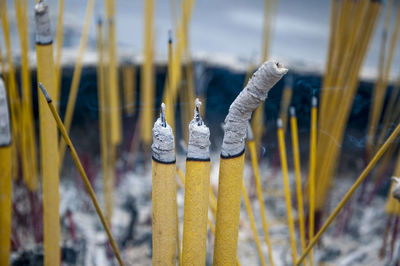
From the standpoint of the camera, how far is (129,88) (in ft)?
3.30

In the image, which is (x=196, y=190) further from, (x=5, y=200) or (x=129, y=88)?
(x=129, y=88)

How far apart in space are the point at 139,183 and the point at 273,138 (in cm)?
48

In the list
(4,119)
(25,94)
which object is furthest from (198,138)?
(25,94)

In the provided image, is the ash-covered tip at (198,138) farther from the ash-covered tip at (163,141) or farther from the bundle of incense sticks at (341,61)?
the bundle of incense sticks at (341,61)

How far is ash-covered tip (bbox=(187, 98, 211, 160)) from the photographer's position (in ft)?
0.85

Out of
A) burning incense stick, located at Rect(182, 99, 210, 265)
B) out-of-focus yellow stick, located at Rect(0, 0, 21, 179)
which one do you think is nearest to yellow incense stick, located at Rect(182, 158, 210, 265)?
burning incense stick, located at Rect(182, 99, 210, 265)

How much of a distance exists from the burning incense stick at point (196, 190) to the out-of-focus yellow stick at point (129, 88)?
0.77 m

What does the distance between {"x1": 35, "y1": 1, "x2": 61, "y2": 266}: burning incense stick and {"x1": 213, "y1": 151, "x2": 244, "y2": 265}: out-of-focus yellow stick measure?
18cm

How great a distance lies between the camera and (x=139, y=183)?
39.5 inches

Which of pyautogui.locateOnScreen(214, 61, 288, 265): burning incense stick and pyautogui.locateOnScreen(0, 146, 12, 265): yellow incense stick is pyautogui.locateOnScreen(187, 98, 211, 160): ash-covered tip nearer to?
pyautogui.locateOnScreen(214, 61, 288, 265): burning incense stick

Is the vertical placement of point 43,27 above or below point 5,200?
above

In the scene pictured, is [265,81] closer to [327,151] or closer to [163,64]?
[327,151]

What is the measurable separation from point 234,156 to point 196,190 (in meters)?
0.04

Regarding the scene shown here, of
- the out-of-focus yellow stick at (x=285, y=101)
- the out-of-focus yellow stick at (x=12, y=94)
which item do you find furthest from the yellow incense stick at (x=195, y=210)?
the out-of-focus yellow stick at (x=285, y=101)
